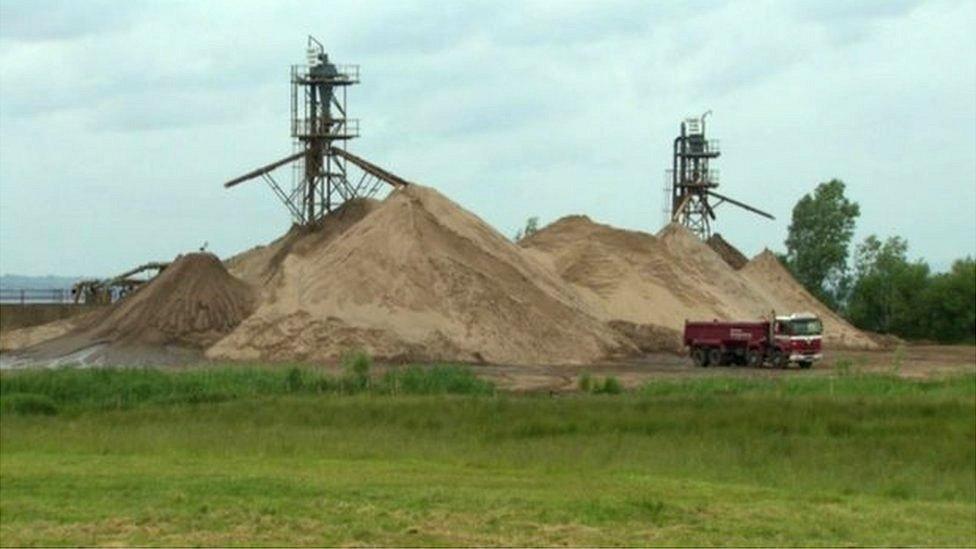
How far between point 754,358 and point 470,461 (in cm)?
3661

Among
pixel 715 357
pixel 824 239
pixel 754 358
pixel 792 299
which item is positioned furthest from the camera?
pixel 824 239

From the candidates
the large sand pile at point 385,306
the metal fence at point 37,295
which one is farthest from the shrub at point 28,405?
the metal fence at point 37,295

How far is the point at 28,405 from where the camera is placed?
35188 mm

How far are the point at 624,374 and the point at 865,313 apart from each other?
1900 inches

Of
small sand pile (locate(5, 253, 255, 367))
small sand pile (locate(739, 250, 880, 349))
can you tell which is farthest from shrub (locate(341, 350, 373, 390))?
small sand pile (locate(739, 250, 880, 349))

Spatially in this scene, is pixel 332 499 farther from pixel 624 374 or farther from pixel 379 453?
pixel 624 374

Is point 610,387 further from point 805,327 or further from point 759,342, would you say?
point 805,327

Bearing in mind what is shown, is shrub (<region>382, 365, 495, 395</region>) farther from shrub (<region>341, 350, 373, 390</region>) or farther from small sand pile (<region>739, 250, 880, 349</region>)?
small sand pile (<region>739, 250, 880, 349</region>)

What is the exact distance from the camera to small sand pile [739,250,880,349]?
268ft

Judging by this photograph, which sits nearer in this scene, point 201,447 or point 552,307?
point 201,447

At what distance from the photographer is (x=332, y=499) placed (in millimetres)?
15297

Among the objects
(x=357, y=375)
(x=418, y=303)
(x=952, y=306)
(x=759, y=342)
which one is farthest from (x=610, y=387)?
(x=952, y=306)

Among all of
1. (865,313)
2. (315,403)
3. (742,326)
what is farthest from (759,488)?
(865,313)

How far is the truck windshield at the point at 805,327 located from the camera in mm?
56750
